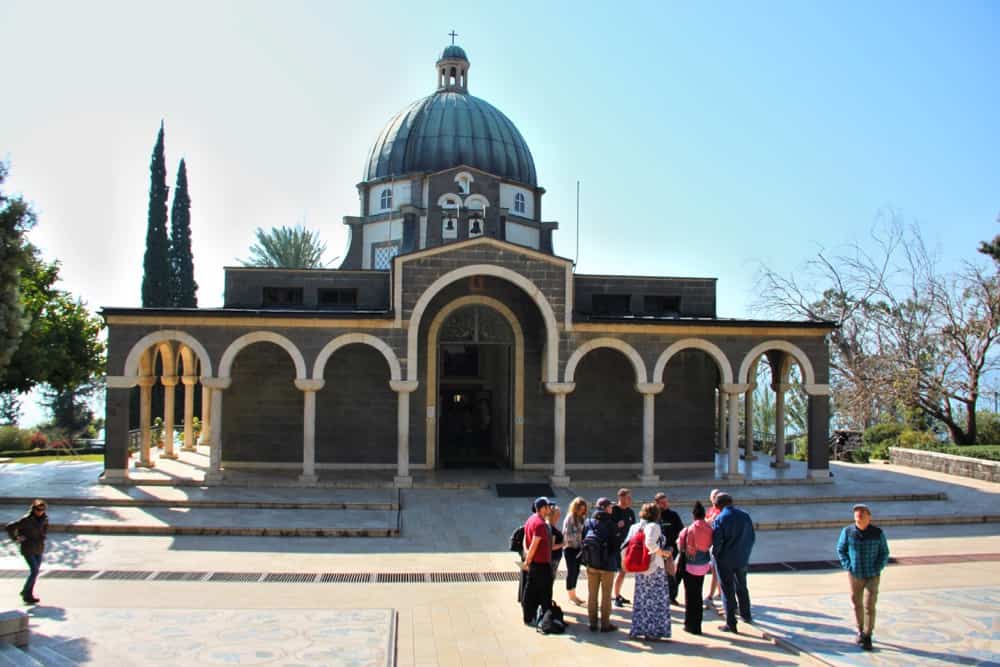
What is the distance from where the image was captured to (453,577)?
13.6 meters

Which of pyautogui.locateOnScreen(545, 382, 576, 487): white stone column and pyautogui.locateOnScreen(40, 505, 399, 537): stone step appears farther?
pyautogui.locateOnScreen(545, 382, 576, 487): white stone column

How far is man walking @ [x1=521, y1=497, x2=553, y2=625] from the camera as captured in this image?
400 inches

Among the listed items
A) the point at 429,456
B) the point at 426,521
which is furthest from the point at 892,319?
the point at 426,521

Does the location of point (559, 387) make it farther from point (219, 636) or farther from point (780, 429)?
point (219, 636)

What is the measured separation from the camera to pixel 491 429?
92.7ft

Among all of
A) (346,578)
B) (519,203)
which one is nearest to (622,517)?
(346,578)

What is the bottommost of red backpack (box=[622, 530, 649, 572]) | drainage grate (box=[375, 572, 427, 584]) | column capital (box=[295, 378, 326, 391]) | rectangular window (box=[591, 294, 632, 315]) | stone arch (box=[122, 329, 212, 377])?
drainage grate (box=[375, 572, 427, 584])

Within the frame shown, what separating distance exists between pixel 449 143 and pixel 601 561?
2341 centimetres

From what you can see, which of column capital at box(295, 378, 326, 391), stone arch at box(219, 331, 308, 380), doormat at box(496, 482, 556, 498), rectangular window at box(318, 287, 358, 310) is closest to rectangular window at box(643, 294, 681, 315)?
doormat at box(496, 482, 556, 498)

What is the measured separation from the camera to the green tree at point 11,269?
42.5 feet

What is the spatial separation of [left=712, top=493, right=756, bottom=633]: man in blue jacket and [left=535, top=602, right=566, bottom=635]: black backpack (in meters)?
2.02

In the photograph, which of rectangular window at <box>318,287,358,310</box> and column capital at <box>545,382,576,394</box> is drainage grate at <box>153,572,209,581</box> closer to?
column capital at <box>545,382,576,394</box>

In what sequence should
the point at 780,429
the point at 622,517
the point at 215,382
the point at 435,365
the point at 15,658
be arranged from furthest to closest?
1. the point at 780,429
2. the point at 435,365
3. the point at 215,382
4. the point at 622,517
5. the point at 15,658

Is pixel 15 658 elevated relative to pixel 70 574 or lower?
elevated
